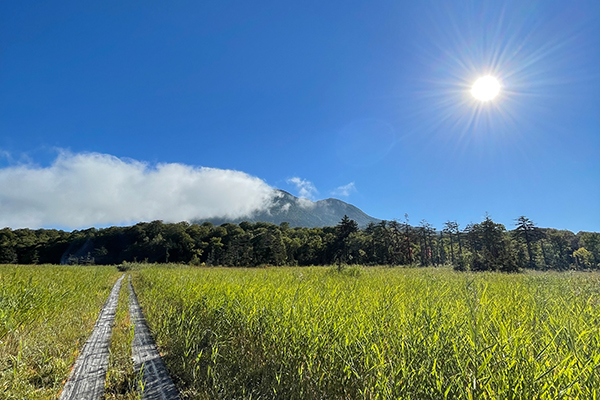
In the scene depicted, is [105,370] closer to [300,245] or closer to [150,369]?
[150,369]

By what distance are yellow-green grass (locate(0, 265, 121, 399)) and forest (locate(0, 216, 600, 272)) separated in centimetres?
3343

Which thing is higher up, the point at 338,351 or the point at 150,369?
the point at 338,351

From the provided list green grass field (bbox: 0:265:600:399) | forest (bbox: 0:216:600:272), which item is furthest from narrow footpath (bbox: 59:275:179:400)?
forest (bbox: 0:216:600:272)

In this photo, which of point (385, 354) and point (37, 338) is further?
point (37, 338)

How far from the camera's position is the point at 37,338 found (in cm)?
368

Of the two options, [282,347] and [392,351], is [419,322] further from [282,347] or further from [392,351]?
[282,347]

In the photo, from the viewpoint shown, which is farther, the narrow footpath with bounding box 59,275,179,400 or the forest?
the forest

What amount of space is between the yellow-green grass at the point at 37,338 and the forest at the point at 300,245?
33.4 metres

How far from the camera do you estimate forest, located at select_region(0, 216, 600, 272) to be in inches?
1684

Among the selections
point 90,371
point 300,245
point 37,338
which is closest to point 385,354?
point 90,371

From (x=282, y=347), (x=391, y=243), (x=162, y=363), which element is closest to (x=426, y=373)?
(x=282, y=347)

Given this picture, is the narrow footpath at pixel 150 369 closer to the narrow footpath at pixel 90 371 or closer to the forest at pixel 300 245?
the narrow footpath at pixel 90 371

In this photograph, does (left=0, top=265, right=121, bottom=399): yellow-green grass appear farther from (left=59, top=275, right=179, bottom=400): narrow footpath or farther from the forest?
the forest

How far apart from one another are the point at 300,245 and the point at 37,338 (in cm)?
4764
